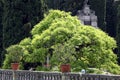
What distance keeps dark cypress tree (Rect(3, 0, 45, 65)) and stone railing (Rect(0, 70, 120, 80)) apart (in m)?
14.4

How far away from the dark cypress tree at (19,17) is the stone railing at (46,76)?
14390 mm

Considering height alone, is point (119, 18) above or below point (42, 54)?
above

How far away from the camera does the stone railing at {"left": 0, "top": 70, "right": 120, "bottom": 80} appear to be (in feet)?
50.1

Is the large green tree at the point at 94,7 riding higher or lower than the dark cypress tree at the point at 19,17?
higher

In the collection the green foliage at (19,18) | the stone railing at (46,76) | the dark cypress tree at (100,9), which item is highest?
the dark cypress tree at (100,9)

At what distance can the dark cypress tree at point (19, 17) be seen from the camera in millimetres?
34844

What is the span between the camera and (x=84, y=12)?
165 feet

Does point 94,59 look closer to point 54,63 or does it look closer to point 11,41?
point 54,63

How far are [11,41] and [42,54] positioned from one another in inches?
353

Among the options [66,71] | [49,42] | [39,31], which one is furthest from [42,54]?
[66,71]

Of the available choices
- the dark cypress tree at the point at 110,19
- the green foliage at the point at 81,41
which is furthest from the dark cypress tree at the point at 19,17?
the dark cypress tree at the point at 110,19

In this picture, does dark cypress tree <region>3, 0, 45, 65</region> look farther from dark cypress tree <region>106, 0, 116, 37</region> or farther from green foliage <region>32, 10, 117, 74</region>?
dark cypress tree <region>106, 0, 116, 37</region>

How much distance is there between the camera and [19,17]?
1377 inches

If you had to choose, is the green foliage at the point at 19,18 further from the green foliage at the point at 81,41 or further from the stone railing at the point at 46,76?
the stone railing at the point at 46,76
